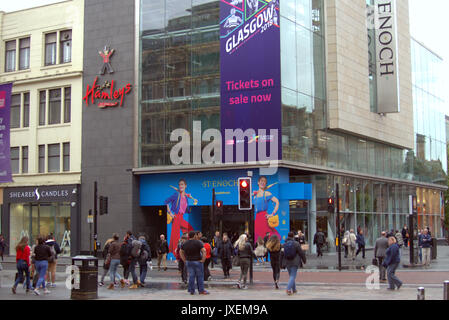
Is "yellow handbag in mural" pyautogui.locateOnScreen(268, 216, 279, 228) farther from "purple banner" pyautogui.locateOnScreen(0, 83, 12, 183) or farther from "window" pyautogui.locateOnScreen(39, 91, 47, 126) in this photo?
"purple banner" pyautogui.locateOnScreen(0, 83, 12, 183)

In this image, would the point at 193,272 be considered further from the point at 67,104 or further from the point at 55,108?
the point at 55,108

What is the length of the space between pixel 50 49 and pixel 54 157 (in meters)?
7.63

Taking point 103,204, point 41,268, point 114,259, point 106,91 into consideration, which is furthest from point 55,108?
point 41,268

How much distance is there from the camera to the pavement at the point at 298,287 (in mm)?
17359

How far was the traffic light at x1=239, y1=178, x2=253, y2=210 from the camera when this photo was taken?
73.5 ft

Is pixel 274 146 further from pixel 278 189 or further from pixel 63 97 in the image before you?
pixel 63 97

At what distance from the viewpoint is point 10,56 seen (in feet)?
148

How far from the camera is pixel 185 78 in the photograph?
3794 cm

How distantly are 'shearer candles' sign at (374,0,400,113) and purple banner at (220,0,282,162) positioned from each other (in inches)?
477

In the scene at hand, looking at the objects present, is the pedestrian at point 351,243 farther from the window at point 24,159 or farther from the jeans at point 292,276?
the window at point 24,159

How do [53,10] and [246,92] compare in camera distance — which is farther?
[53,10]

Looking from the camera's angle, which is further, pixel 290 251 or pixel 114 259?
pixel 114 259

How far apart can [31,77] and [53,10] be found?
490 cm
